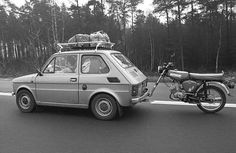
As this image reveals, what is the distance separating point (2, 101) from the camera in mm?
7934

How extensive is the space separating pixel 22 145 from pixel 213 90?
4.73 meters

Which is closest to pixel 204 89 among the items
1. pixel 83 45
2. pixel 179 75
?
pixel 179 75

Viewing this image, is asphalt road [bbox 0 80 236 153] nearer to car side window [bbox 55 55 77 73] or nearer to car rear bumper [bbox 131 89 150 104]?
car rear bumper [bbox 131 89 150 104]

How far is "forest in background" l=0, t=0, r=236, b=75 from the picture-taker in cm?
3803

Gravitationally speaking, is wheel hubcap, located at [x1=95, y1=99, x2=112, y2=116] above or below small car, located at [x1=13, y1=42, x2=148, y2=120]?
below

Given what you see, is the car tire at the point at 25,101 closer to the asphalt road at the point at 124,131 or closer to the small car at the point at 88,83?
the small car at the point at 88,83

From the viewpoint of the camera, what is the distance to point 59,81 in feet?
19.0

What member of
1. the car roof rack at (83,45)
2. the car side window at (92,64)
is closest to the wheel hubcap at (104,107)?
the car side window at (92,64)

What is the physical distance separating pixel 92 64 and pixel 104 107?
1.13 meters

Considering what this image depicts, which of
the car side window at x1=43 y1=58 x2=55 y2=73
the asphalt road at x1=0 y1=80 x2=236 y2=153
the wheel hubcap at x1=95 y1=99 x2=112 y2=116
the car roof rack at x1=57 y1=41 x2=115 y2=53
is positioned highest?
the car roof rack at x1=57 y1=41 x2=115 y2=53

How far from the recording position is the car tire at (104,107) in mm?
5402

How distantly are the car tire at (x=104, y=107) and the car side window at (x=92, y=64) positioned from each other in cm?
65

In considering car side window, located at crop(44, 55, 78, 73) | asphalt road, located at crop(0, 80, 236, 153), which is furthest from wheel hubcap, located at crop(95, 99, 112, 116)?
car side window, located at crop(44, 55, 78, 73)

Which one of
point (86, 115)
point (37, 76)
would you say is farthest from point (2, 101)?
point (86, 115)
